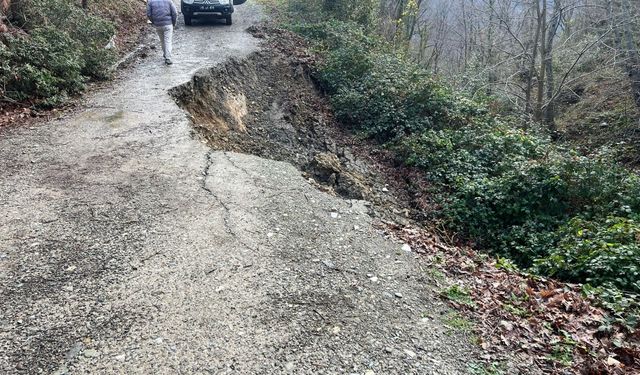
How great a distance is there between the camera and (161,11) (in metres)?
10.9

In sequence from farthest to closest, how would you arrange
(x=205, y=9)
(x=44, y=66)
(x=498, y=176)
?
(x=205, y=9) → (x=498, y=176) → (x=44, y=66)

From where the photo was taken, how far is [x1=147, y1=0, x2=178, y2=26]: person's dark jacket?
10.9 m

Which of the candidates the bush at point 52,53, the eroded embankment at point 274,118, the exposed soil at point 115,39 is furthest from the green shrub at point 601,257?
the bush at point 52,53

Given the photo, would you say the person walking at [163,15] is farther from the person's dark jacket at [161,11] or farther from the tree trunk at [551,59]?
the tree trunk at [551,59]

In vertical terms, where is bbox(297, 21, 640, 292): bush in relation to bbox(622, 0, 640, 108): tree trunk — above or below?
below

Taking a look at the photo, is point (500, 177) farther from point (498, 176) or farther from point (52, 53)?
point (52, 53)

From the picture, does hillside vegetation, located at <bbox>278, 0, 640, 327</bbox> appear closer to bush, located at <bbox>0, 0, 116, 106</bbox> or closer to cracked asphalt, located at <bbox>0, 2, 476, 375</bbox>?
cracked asphalt, located at <bbox>0, 2, 476, 375</bbox>

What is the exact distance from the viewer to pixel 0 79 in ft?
24.8

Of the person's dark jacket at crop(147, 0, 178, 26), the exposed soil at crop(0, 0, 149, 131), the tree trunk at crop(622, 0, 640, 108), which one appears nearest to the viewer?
the exposed soil at crop(0, 0, 149, 131)

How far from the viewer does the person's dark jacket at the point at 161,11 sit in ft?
35.7

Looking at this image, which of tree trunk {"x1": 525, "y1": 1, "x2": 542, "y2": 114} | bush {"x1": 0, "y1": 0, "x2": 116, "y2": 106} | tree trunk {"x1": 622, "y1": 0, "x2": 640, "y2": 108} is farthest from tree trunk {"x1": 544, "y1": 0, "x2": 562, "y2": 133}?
bush {"x1": 0, "y1": 0, "x2": 116, "y2": 106}

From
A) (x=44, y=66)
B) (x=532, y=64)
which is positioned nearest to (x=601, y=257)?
(x=44, y=66)

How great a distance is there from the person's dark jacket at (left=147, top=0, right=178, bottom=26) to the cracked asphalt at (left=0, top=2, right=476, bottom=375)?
4952mm

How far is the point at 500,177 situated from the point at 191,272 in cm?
669
